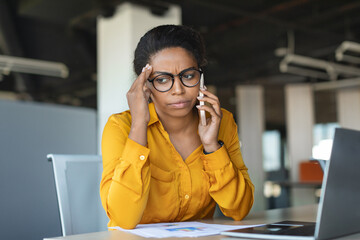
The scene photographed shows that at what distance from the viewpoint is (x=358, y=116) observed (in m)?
10.1

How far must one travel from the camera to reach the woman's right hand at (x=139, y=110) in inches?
58.1

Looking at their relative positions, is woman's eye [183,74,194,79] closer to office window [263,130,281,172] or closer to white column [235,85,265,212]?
white column [235,85,265,212]

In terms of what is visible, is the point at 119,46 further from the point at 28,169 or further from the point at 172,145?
the point at 172,145

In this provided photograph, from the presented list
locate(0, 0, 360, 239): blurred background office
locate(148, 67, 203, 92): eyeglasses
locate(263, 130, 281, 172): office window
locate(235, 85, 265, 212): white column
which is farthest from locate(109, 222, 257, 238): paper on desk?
locate(263, 130, 281, 172): office window

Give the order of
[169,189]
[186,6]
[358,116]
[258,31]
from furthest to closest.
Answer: [358,116], [258,31], [186,6], [169,189]

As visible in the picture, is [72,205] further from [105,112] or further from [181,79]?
[105,112]

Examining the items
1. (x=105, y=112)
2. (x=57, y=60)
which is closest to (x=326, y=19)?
(x=105, y=112)

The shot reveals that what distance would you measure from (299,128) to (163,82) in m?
9.09

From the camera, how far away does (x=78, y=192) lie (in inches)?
66.2

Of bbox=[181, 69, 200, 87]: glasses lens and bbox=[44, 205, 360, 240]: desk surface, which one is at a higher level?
bbox=[181, 69, 200, 87]: glasses lens

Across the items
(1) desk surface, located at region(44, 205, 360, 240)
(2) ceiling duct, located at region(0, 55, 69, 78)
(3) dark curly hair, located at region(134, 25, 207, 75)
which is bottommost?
(1) desk surface, located at region(44, 205, 360, 240)

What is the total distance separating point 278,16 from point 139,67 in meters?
6.15

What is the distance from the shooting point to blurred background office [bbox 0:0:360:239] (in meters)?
2.14

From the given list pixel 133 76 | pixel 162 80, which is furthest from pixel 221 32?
pixel 162 80
